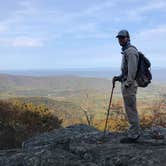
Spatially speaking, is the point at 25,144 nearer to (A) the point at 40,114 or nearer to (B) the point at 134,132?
(B) the point at 134,132

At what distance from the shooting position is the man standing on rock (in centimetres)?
996

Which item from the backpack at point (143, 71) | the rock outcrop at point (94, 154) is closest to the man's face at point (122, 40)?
the backpack at point (143, 71)

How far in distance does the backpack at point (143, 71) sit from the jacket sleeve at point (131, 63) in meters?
0.16

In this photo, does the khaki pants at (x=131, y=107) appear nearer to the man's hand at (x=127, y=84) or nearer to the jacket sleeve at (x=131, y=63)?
the man's hand at (x=127, y=84)

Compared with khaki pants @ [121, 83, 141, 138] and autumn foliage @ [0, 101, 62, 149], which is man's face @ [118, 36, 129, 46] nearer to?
khaki pants @ [121, 83, 141, 138]

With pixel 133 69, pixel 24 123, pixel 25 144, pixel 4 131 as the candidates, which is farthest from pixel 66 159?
pixel 24 123

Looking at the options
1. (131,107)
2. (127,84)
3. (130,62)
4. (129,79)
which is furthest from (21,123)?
(130,62)

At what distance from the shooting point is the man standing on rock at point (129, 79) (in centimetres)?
996

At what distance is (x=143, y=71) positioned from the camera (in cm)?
1012

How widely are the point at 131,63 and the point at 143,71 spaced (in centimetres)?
42

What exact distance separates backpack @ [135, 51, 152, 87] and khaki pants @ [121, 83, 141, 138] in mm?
242

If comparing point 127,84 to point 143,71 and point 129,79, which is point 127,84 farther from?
point 143,71

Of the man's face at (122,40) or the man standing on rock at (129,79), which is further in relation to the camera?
the man's face at (122,40)

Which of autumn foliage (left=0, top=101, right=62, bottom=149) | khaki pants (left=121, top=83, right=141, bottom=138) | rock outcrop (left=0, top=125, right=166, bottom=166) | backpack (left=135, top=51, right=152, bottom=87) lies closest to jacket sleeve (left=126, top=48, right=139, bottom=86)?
backpack (left=135, top=51, right=152, bottom=87)
